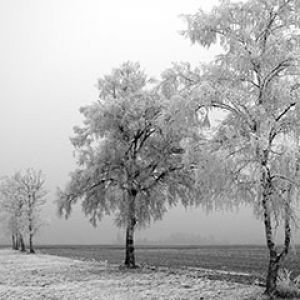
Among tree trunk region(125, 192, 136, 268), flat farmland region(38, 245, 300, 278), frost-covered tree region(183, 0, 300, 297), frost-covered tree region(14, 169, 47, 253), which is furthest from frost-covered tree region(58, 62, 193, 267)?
frost-covered tree region(14, 169, 47, 253)

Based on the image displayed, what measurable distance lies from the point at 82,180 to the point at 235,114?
14.0 meters

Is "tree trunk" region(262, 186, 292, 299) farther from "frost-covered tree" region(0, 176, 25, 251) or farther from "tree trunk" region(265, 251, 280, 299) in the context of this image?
"frost-covered tree" region(0, 176, 25, 251)

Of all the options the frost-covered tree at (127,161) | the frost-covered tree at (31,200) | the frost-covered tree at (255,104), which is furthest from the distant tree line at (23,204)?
the frost-covered tree at (255,104)

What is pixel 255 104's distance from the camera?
1408 cm

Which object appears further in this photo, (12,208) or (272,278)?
(12,208)

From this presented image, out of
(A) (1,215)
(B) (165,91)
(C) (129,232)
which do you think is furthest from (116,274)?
(A) (1,215)

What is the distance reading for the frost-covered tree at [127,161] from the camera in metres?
24.9

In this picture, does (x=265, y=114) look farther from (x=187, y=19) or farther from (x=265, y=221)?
(x=187, y=19)

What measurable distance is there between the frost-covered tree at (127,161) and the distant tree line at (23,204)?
32.1m

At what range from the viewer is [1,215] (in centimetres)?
6550

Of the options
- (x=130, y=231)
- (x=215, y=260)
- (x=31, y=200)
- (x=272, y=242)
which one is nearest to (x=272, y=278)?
(x=272, y=242)

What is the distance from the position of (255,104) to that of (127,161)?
40.7 ft

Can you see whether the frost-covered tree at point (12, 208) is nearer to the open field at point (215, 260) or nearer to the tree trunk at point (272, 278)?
the open field at point (215, 260)

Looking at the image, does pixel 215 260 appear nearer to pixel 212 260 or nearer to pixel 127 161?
pixel 212 260
